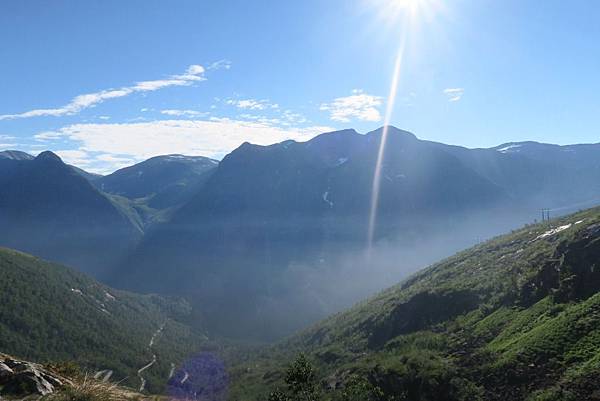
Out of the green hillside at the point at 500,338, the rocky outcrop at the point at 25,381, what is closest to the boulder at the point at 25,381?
the rocky outcrop at the point at 25,381

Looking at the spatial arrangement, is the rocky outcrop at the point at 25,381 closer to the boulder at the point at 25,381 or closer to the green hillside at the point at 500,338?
the boulder at the point at 25,381

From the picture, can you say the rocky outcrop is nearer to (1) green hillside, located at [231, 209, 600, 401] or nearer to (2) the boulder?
(2) the boulder

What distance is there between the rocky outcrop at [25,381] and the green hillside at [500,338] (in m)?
23.9

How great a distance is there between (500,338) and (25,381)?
4345 centimetres

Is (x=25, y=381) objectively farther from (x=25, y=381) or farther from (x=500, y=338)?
(x=500, y=338)

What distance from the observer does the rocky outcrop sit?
15141 mm

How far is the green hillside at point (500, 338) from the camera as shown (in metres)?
33.9

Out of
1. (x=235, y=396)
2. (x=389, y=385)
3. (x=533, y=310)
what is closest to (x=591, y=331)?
(x=533, y=310)

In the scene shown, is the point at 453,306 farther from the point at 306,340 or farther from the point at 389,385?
the point at 306,340

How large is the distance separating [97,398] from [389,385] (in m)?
41.3

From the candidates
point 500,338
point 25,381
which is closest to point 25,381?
point 25,381

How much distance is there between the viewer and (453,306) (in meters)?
72.8

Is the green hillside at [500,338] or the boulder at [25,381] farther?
the green hillside at [500,338]

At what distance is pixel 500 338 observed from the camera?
46500 mm
